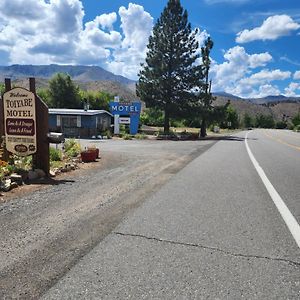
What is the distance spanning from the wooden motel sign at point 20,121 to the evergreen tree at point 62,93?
196ft

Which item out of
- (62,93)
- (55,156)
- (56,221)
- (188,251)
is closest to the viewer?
(188,251)

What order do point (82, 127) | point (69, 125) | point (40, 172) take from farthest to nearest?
1. point (69, 125)
2. point (82, 127)
3. point (40, 172)

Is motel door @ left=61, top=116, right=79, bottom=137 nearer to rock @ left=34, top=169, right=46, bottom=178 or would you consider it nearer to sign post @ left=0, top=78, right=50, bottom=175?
sign post @ left=0, top=78, right=50, bottom=175

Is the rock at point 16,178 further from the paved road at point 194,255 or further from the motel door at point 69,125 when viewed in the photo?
the motel door at point 69,125

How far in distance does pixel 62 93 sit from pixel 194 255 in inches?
2654

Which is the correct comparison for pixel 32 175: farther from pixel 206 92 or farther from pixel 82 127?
pixel 206 92

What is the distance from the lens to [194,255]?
4.29 metres

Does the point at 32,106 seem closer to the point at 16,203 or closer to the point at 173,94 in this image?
the point at 16,203

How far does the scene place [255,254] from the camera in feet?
14.3

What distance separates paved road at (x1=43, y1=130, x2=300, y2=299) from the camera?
3434 millimetres

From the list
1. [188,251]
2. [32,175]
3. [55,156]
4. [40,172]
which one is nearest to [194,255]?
[188,251]

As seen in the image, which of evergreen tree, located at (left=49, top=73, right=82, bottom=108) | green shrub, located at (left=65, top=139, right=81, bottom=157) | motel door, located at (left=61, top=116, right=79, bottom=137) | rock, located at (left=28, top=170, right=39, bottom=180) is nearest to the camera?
rock, located at (left=28, top=170, right=39, bottom=180)

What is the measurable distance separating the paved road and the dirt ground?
0.21 m

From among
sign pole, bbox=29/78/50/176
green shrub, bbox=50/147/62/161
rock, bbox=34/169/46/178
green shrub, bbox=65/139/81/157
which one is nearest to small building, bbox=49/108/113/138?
green shrub, bbox=65/139/81/157
